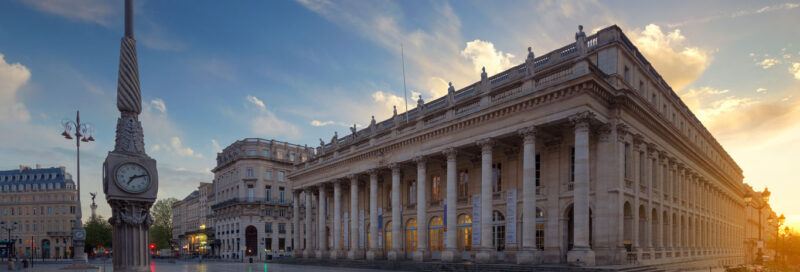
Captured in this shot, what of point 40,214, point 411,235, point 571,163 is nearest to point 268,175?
point 411,235

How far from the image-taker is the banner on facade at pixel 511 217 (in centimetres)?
3203

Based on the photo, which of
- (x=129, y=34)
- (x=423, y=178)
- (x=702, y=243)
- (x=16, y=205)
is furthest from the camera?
(x=16, y=205)

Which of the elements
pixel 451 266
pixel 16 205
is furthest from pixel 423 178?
pixel 16 205

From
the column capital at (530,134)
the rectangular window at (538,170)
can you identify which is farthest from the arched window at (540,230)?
the column capital at (530,134)

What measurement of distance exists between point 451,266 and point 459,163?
32.9 ft

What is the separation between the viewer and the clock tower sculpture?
48.8 ft

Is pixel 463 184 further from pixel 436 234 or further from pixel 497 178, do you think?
pixel 436 234

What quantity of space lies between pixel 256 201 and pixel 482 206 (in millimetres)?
54104

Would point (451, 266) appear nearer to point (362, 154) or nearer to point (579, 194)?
point (579, 194)

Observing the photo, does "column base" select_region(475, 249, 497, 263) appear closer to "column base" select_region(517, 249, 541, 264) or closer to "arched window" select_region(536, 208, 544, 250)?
"column base" select_region(517, 249, 541, 264)

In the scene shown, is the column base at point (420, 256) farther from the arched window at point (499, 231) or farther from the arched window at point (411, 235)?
the arched window at point (411, 235)

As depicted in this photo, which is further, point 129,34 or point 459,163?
point 459,163

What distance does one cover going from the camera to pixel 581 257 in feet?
87.7

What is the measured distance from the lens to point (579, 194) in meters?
27.7
